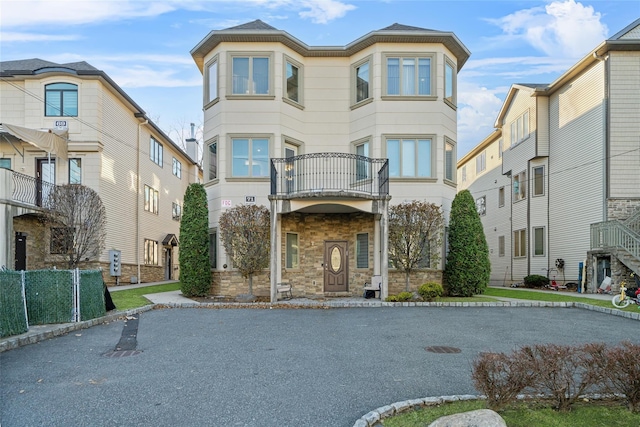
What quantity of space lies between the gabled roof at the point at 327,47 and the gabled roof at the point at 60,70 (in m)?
5.24

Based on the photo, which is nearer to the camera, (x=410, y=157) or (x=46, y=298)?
(x=46, y=298)

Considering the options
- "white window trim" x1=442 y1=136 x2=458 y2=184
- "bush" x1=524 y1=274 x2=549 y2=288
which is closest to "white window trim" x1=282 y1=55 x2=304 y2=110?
"white window trim" x1=442 y1=136 x2=458 y2=184

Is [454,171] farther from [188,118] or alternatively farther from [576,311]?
[188,118]

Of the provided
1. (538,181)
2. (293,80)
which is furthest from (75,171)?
(538,181)

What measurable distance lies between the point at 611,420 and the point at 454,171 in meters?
14.1

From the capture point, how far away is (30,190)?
18141 millimetres

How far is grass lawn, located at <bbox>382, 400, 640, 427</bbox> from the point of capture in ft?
13.4

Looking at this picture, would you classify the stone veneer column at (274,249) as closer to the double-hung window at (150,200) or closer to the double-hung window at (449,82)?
the double-hung window at (449,82)

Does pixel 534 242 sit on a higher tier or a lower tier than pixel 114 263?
higher

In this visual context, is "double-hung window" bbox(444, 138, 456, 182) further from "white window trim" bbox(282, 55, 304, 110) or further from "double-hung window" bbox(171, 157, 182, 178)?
"double-hung window" bbox(171, 157, 182, 178)

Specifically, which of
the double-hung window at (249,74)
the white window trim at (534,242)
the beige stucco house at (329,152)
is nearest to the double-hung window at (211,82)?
the beige stucco house at (329,152)

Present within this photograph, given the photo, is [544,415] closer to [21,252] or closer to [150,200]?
[21,252]

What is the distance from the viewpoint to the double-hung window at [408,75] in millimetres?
16859

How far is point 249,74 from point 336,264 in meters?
7.82
